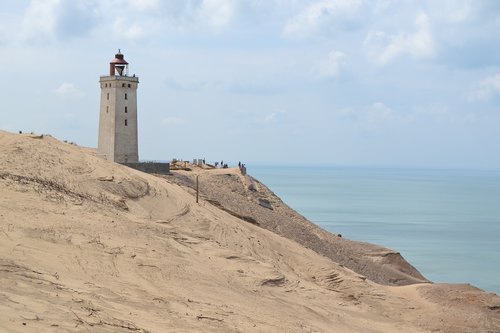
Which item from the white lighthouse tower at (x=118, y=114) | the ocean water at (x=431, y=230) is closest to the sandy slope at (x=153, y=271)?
the white lighthouse tower at (x=118, y=114)

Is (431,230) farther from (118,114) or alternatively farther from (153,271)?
(153,271)

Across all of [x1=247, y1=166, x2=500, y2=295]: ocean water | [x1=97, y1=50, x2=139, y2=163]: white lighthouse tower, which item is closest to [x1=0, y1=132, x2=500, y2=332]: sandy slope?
[x1=97, y1=50, x2=139, y2=163]: white lighthouse tower

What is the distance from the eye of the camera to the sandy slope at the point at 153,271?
45.9ft

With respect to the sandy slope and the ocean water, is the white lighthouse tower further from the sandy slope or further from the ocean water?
the ocean water

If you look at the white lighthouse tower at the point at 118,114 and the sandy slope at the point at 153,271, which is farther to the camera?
the white lighthouse tower at the point at 118,114

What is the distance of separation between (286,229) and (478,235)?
48763 millimetres

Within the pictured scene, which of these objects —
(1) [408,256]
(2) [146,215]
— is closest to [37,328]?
Result: (2) [146,215]

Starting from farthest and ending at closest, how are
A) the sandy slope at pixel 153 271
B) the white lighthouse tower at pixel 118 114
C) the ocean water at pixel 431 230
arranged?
the ocean water at pixel 431 230 → the white lighthouse tower at pixel 118 114 → the sandy slope at pixel 153 271

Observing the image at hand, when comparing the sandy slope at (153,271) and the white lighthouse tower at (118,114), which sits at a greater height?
the white lighthouse tower at (118,114)

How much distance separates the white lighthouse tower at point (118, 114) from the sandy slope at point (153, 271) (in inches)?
413

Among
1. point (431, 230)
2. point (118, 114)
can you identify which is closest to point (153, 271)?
point (118, 114)

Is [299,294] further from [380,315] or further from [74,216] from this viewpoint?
[74,216]

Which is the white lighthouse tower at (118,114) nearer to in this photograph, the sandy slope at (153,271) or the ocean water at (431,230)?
the sandy slope at (153,271)

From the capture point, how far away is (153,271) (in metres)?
18.3
